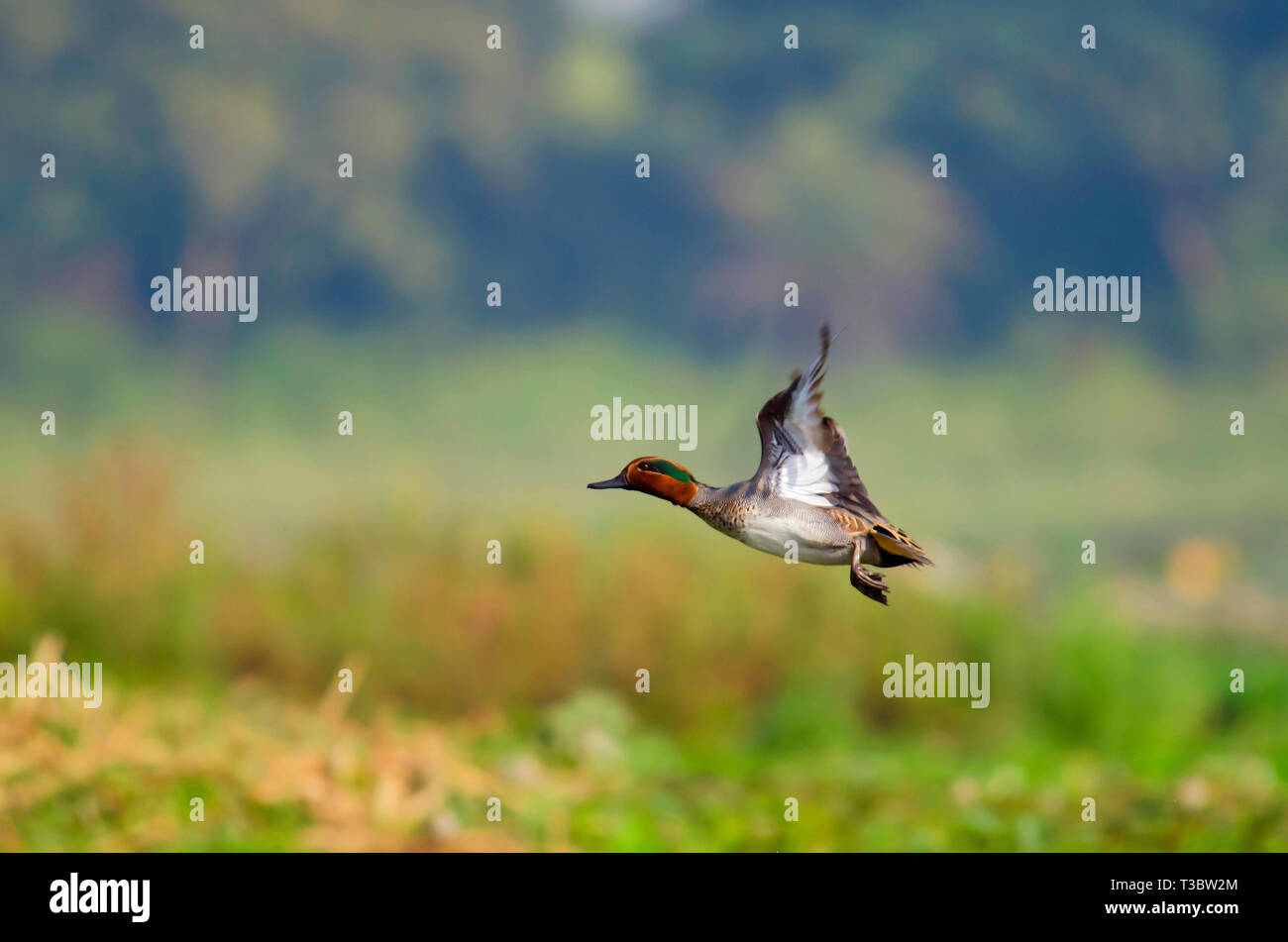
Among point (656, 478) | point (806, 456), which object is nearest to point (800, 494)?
point (806, 456)

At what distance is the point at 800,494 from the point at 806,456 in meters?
0.03

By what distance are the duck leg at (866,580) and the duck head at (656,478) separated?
148 mm

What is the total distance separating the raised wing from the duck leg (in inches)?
2.0

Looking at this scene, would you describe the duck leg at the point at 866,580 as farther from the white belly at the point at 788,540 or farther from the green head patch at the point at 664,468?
the green head patch at the point at 664,468

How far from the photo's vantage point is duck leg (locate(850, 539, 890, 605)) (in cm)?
84

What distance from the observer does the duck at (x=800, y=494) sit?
90cm

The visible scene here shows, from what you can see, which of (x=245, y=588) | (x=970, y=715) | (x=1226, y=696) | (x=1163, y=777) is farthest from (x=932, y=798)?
(x=245, y=588)

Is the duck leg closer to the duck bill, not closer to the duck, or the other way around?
the duck

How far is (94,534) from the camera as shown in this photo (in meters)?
3.16

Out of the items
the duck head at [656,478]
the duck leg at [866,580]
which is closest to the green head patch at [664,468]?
the duck head at [656,478]

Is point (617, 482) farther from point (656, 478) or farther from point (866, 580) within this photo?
point (866, 580)

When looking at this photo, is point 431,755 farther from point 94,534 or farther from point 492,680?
point 94,534

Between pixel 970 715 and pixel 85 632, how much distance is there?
2.41m

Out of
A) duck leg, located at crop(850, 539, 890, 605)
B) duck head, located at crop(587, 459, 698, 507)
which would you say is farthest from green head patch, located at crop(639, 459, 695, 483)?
duck leg, located at crop(850, 539, 890, 605)
